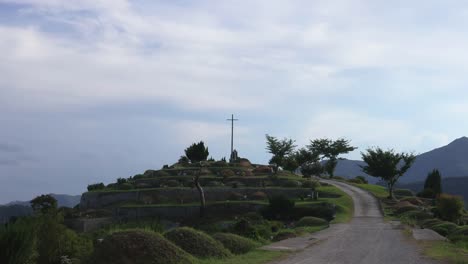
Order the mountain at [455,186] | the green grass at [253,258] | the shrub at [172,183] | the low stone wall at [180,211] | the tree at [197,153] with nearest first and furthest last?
the green grass at [253,258]
the low stone wall at [180,211]
the shrub at [172,183]
the tree at [197,153]
the mountain at [455,186]

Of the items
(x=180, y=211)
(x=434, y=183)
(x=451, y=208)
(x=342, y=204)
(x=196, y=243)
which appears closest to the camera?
Result: (x=196, y=243)

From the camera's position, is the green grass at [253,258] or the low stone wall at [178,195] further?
the low stone wall at [178,195]

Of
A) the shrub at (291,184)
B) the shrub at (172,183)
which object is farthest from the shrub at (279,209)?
the shrub at (172,183)

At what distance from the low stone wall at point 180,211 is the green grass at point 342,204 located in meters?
6.86

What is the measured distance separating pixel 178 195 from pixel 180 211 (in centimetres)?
668

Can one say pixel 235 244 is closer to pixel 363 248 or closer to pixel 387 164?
pixel 363 248

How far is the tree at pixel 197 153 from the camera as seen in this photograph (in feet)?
278

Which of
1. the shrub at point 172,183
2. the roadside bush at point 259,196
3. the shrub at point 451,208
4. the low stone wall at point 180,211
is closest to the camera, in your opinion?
the shrub at point 451,208

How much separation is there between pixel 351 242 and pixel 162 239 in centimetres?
1076

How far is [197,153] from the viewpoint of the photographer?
84750mm

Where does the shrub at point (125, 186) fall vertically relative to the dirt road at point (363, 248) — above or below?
above

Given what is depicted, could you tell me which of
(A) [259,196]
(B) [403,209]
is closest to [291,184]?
(A) [259,196]

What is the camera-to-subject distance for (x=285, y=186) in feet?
200

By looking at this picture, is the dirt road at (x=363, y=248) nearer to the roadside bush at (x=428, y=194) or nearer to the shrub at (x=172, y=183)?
the roadside bush at (x=428, y=194)
